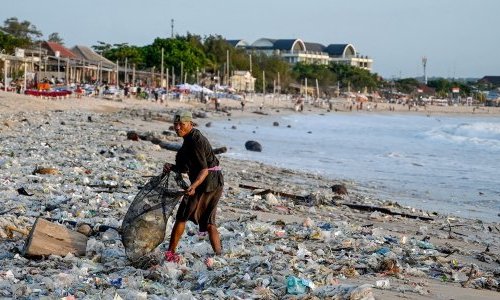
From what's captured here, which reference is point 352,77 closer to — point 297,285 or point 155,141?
point 155,141

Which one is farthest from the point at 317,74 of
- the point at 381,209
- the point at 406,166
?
the point at 381,209

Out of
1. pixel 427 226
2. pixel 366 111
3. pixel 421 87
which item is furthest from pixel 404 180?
pixel 421 87

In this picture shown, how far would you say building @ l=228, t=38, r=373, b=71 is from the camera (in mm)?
152875

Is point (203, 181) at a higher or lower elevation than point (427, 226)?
higher

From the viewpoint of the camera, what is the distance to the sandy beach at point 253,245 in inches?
220

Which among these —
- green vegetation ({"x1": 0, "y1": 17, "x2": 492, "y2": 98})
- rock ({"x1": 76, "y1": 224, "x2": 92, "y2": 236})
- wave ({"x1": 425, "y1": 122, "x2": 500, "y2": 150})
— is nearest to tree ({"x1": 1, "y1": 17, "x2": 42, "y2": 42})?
green vegetation ({"x1": 0, "y1": 17, "x2": 492, "y2": 98})

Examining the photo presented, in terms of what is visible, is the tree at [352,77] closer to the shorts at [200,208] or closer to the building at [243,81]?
the building at [243,81]

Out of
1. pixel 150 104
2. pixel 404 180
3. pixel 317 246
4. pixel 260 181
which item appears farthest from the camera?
pixel 150 104

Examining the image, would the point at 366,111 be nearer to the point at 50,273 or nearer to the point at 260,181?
the point at 260,181

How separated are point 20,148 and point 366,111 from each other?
3293 inches

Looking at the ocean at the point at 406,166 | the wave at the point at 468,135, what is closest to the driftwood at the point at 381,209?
the ocean at the point at 406,166

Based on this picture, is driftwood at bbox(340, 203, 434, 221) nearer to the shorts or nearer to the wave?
the shorts

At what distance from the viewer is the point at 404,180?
60.6 ft

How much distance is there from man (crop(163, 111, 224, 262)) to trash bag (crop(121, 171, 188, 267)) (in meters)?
0.09
